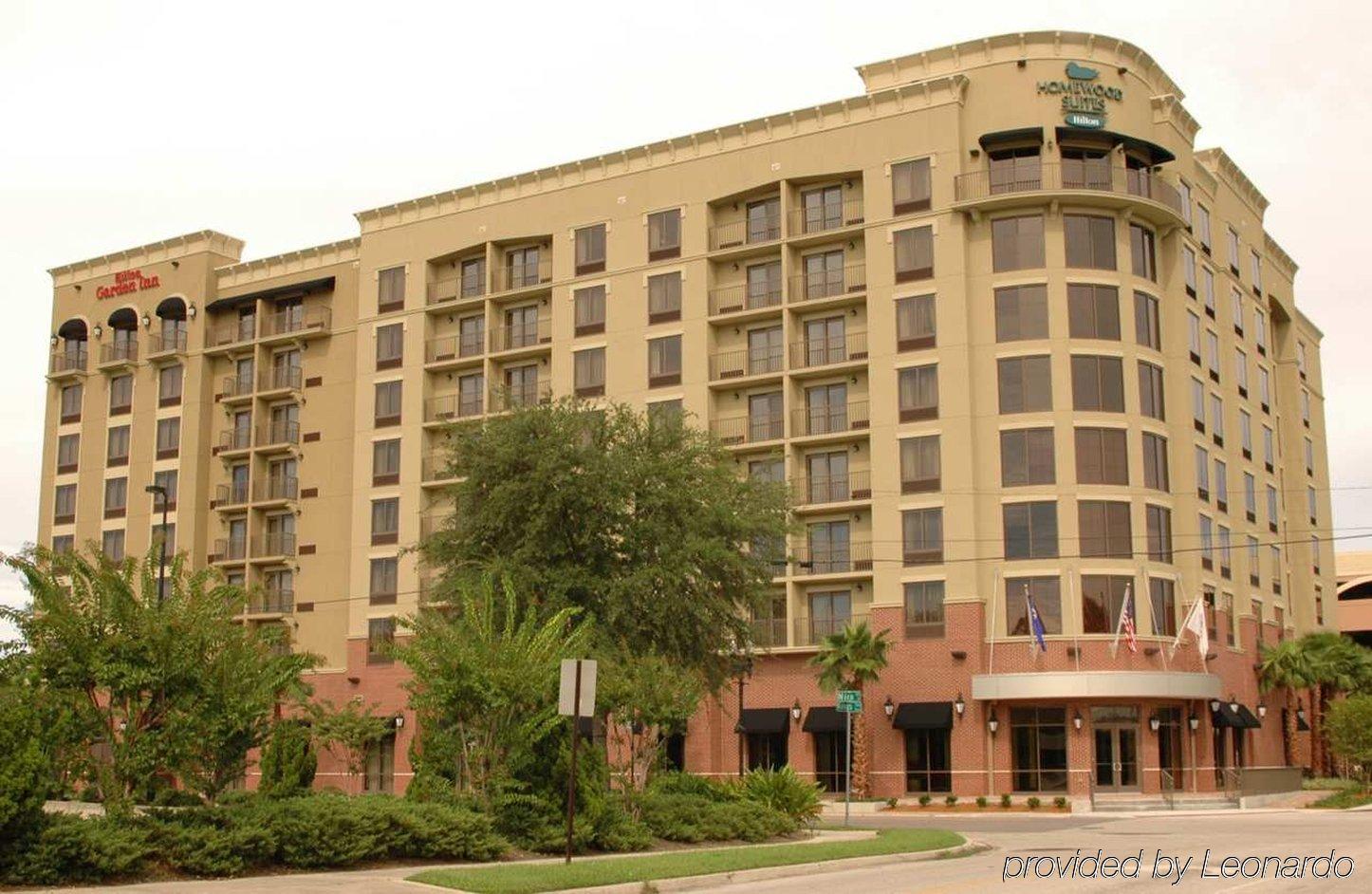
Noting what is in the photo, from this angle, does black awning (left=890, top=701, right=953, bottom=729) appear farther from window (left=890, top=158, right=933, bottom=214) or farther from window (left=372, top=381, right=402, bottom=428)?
window (left=372, top=381, right=402, bottom=428)

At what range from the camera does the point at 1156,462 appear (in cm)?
6091

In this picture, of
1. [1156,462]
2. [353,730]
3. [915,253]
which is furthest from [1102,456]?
[353,730]

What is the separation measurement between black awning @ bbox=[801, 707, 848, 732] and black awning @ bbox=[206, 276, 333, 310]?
3392 centimetres

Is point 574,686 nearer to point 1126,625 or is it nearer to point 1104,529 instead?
point 1126,625

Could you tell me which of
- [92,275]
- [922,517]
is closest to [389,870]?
[922,517]

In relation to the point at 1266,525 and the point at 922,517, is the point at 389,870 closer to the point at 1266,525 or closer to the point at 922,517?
the point at 922,517

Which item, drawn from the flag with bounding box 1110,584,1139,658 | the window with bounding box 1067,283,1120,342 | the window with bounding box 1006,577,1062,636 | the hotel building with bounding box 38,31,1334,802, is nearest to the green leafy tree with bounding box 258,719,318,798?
the hotel building with bounding box 38,31,1334,802

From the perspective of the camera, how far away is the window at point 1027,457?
59062 millimetres

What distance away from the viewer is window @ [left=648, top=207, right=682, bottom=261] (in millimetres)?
68188

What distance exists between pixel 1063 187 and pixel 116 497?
51.8 metres

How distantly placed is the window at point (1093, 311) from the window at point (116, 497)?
5015cm

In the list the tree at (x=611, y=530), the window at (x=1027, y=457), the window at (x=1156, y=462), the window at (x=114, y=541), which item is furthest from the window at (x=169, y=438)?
the window at (x=1156, y=462)

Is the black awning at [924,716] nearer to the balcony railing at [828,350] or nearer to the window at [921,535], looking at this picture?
the window at [921,535]

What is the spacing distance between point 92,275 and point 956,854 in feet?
235
